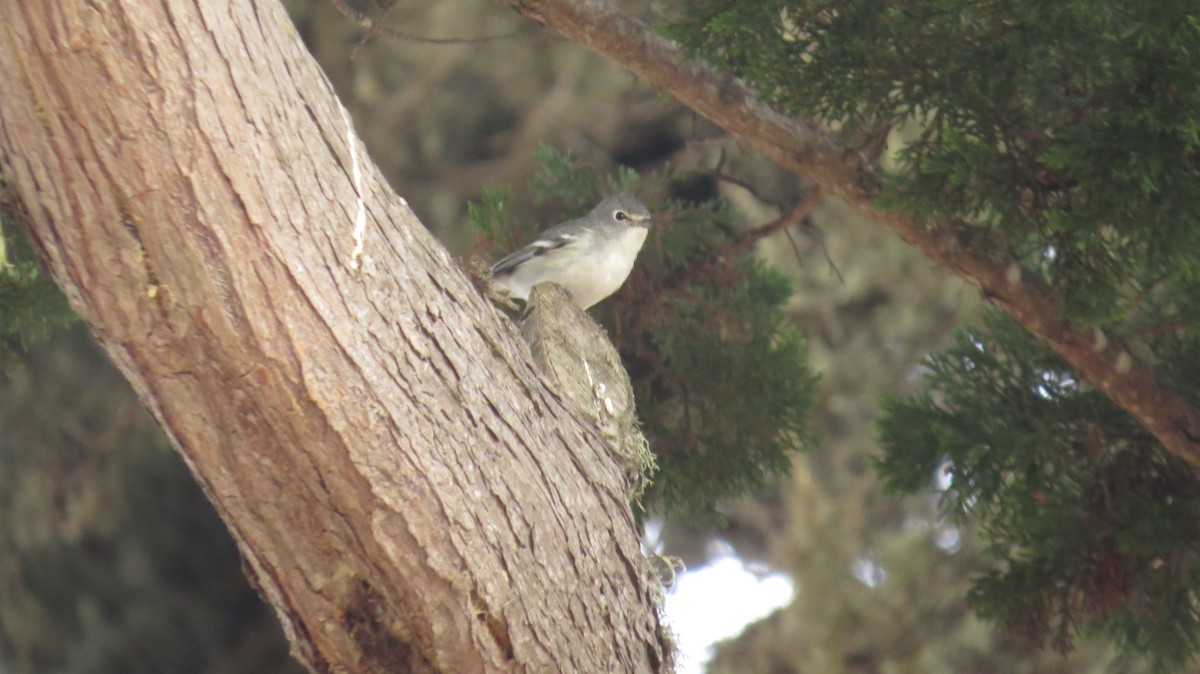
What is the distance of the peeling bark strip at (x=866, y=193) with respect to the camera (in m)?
3.37

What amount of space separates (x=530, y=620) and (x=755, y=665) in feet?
17.2

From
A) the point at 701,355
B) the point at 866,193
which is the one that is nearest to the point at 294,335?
the point at 866,193

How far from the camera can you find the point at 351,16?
3.60 m

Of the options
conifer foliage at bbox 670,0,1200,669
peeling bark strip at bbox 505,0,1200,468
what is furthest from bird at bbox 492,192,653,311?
conifer foliage at bbox 670,0,1200,669

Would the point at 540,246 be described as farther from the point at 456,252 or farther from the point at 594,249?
the point at 456,252

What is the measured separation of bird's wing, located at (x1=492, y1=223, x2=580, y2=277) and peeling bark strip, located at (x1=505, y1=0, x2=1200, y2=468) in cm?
94

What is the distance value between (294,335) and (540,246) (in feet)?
7.20

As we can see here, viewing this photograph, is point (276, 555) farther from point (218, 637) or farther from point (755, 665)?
point (218, 637)

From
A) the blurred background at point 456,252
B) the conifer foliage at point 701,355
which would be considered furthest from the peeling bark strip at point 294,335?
the blurred background at point 456,252

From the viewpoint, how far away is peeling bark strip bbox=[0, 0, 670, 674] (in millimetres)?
2361

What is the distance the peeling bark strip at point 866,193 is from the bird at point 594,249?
2.44 feet

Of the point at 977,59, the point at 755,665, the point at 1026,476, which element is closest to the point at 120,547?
the point at 755,665

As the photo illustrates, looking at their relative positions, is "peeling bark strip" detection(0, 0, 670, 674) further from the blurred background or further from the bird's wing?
the blurred background

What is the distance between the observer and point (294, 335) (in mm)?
2441
